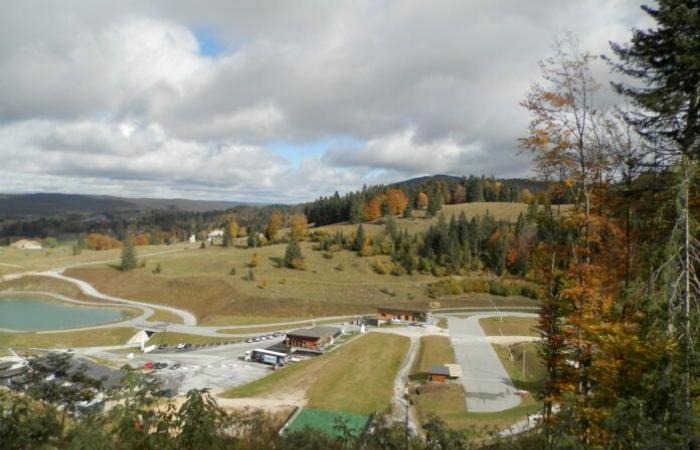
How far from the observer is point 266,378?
31.1 m

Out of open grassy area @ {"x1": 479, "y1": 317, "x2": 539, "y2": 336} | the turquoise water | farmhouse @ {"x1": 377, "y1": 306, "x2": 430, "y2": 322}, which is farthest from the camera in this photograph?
the turquoise water

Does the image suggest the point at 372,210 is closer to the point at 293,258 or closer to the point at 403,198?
the point at 403,198

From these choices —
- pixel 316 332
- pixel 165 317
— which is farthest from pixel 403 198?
pixel 316 332

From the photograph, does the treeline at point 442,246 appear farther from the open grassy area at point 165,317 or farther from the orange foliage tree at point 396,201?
the open grassy area at point 165,317

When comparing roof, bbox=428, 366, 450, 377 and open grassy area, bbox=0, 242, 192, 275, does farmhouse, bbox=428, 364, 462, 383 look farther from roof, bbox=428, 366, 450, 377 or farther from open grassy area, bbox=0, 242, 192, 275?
open grassy area, bbox=0, 242, 192, 275

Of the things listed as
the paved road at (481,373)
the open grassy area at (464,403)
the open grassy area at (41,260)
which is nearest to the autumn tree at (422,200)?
the paved road at (481,373)

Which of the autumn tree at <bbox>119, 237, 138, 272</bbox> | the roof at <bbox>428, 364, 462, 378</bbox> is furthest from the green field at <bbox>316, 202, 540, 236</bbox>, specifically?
the roof at <bbox>428, 364, 462, 378</bbox>

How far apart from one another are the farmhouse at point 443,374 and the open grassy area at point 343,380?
9.54ft

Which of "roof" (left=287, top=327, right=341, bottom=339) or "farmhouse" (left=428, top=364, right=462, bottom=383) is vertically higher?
"farmhouse" (left=428, top=364, right=462, bottom=383)

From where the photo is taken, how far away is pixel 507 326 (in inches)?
1913

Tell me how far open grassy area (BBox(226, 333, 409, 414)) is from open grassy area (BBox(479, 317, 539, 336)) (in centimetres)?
1359

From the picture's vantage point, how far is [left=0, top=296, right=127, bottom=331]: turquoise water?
53.4 metres

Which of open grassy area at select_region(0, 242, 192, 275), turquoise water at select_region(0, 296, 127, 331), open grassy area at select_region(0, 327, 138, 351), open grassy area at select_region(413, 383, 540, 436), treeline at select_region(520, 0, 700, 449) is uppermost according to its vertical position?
treeline at select_region(520, 0, 700, 449)

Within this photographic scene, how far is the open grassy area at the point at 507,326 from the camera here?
45.7 meters
